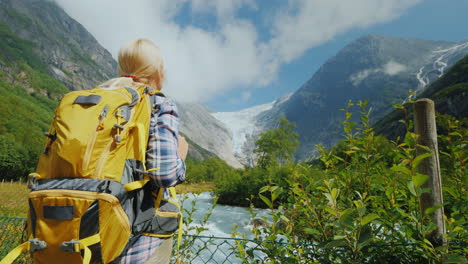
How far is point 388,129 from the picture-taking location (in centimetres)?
7944

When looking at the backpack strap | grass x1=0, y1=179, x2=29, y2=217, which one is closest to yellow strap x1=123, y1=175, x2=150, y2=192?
the backpack strap

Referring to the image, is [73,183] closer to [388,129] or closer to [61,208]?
[61,208]

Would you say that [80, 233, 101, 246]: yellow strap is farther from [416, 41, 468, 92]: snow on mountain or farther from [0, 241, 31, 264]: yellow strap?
[416, 41, 468, 92]: snow on mountain

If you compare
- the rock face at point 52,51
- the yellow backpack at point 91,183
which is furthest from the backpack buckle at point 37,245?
the rock face at point 52,51

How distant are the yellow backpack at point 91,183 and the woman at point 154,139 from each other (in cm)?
8

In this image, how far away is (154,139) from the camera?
1.40 metres

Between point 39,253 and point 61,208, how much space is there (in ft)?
0.83

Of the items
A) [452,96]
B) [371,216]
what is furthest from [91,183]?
[452,96]

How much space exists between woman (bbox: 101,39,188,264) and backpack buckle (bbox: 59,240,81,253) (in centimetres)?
31

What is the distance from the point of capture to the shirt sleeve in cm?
134

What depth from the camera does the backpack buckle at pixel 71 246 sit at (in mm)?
1057

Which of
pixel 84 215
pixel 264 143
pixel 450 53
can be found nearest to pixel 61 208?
pixel 84 215

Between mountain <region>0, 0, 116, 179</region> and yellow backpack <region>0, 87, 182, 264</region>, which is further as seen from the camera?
mountain <region>0, 0, 116, 179</region>

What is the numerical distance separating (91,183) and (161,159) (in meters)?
0.36
